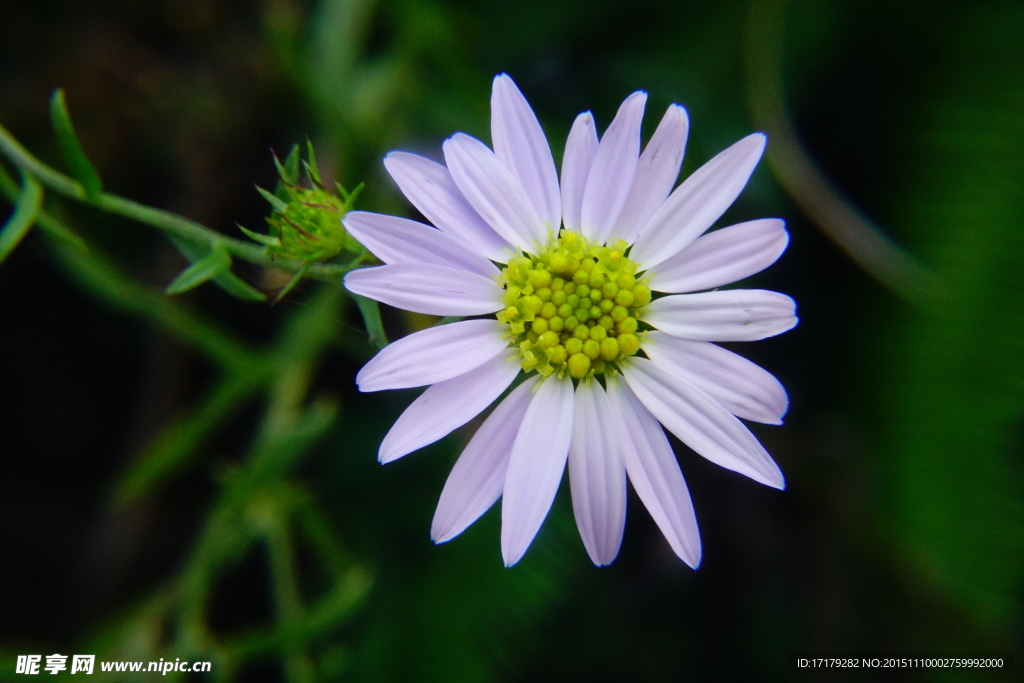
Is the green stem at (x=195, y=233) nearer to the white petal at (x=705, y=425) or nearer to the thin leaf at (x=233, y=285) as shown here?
the thin leaf at (x=233, y=285)

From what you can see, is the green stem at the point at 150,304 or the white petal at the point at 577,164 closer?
the white petal at the point at 577,164

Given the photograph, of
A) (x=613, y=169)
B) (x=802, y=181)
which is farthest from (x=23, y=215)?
(x=802, y=181)

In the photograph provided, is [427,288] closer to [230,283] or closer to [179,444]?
[230,283]

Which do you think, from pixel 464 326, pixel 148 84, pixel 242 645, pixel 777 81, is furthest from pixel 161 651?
pixel 777 81

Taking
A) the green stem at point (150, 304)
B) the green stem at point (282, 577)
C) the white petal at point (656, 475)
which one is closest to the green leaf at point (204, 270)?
the white petal at point (656, 475)

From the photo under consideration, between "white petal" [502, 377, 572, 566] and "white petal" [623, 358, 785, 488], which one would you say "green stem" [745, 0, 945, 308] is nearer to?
"white petal" [623, 358, 785, 488]

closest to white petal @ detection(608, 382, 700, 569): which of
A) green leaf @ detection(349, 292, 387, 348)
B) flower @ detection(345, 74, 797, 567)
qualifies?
flower @ detection(345, 74, 797, 567)

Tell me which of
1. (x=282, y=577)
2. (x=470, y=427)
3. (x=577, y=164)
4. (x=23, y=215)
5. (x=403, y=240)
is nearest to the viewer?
(x=403, y=240)
